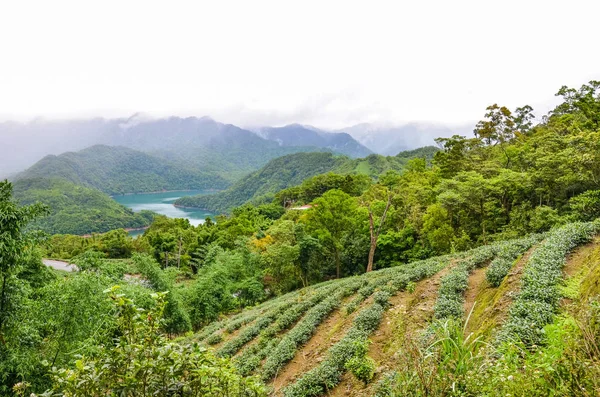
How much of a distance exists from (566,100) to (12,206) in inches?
2215

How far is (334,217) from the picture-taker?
80.9 feet

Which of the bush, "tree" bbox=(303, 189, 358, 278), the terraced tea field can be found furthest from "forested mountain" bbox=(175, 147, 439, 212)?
the bush

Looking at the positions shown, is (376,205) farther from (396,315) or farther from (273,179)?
(273,179)

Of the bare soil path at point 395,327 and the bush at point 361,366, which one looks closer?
the bare soil path at point 395,327

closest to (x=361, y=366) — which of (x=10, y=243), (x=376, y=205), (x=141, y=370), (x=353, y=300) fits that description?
(x=353, y=300)

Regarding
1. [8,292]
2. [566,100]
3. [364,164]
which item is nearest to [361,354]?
[8,292]

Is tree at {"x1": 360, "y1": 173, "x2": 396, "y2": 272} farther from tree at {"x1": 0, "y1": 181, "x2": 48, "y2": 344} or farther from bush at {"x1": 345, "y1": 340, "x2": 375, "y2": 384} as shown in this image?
tree at {"x1": 0, "y1": 181, "x2": 48, "y2": 344}

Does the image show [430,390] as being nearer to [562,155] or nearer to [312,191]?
Answer: [562,155]

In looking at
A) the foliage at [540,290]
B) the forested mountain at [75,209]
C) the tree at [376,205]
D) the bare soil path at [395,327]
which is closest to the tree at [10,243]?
the bare soil path at [395,327]

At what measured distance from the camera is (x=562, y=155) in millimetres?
15977

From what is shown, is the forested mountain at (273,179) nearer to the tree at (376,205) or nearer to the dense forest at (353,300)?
the tree at (376,205)

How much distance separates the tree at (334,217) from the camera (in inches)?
966

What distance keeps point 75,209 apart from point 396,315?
497 ft

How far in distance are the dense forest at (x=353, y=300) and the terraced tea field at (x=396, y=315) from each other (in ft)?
0.22
